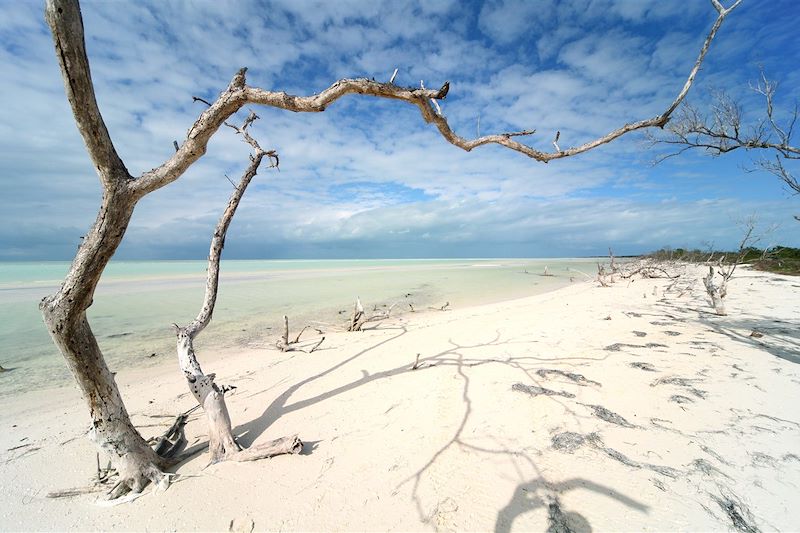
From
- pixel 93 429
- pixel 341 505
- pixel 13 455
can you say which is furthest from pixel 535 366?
pixel 13 455

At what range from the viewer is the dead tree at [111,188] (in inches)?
97.8

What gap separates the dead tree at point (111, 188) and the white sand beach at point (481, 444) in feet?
1.66

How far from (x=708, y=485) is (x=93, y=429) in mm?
5066

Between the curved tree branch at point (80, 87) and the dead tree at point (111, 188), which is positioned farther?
the dead tree at point (111, 188)

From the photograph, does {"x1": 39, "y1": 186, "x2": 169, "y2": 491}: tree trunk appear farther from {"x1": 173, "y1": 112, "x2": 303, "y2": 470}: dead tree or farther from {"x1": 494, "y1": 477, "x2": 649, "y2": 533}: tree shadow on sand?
{"x1": 494, "y1": 477, "x2": 649, "y2": 533}: tree shadow on sand

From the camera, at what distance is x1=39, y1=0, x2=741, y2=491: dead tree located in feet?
8.15

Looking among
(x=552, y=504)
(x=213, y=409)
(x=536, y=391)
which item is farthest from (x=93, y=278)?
(x=536, y=391)

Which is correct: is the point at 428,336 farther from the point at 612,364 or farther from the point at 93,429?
the point at 93,429

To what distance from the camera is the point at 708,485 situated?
8.17 ft

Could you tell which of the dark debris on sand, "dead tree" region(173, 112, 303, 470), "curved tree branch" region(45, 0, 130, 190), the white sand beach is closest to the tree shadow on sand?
the white sand beach

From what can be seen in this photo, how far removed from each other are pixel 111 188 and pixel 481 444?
3923mm

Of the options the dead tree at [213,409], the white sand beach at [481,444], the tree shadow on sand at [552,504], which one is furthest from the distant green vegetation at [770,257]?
the dead tree at [213,409]

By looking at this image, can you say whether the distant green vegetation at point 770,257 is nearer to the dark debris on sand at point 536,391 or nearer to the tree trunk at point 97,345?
the dark debris on sand at point 536,391

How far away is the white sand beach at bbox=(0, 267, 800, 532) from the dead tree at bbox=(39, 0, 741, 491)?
0.51 metres
